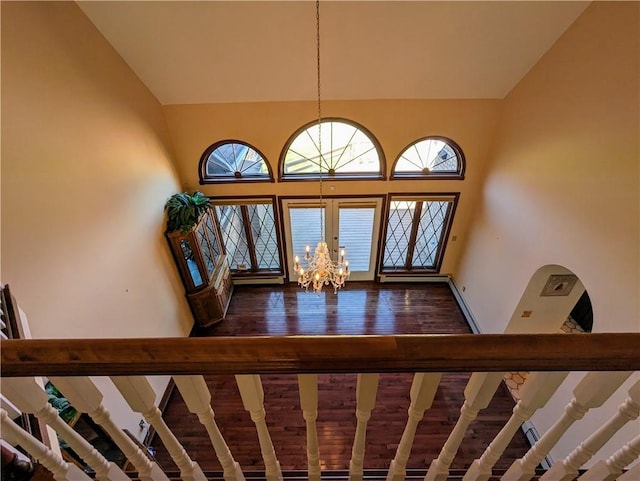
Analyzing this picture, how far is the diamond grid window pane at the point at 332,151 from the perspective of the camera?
468cm

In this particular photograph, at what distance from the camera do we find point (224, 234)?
5391mm

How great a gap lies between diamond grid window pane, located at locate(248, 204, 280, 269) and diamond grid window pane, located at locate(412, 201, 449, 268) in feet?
8.34

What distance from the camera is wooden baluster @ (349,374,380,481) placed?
84cm

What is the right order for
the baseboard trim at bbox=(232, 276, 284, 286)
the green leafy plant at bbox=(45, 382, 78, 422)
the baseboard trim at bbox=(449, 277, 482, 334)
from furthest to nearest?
the baseboard trim at bbox=(232, 276, 284, 286), the baseboard trim at bbox=(449, 277, 482, 334), the green leafy plant at bbox=(45, 382, 78, 422)

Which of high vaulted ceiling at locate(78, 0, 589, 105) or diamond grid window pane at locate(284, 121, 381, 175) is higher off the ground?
high vaulted ceiling at locate(78, 0, 589, 105)

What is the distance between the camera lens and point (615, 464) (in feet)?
3.02

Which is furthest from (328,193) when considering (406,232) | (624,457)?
(624,457)

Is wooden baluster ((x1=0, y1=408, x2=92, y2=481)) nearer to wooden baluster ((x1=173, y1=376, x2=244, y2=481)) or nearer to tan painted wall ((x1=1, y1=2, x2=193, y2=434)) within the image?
wooden baluster ((x1=173, y1=376, x2=244, y2=481))

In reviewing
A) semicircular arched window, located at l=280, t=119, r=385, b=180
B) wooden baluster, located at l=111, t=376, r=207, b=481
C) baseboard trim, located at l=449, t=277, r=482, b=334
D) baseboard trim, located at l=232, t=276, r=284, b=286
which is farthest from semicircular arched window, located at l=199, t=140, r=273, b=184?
wooden baluster, located at l=111, t=376, r=207, b=481

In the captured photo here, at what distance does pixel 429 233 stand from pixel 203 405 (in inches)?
205

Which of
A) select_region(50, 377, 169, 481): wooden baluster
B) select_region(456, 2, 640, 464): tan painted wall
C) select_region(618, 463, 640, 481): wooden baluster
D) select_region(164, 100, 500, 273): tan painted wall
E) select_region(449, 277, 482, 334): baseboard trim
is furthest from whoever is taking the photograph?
select_region(449, 277, 482, 334): baseboard trim

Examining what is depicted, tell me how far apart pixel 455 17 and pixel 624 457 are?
370cm

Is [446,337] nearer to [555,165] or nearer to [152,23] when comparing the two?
[555,165]

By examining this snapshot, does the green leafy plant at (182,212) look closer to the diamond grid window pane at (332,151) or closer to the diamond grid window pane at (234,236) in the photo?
the diamond grid window pane at (234,236)
